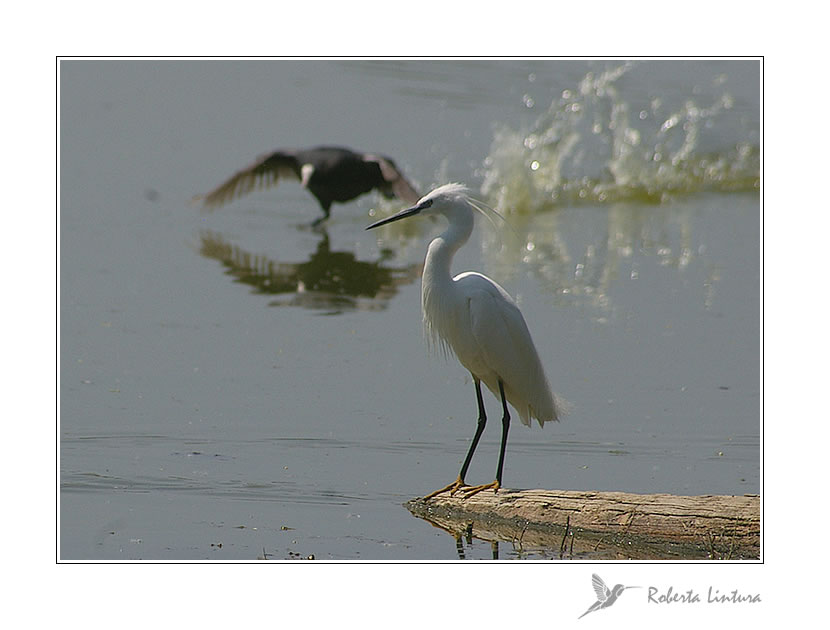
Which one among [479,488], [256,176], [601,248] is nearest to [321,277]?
[256,176]

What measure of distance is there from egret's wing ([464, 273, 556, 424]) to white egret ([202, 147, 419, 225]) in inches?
206

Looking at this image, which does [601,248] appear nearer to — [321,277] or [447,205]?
[321,277]

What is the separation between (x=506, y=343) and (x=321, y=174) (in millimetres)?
5736

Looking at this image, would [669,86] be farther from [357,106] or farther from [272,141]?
[272,141]

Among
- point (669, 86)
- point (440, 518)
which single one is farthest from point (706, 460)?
point (669, 86)

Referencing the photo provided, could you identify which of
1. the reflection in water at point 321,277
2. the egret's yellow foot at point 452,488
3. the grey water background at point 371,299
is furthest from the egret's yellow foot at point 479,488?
the reflection in water at point 321,277

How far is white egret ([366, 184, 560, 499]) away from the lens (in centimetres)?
477

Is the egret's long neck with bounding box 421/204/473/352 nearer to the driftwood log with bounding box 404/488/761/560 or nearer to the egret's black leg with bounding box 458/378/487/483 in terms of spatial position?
the egret's black leg with bounding box 458/378/487/483

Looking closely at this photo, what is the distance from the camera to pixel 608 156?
1341 cm

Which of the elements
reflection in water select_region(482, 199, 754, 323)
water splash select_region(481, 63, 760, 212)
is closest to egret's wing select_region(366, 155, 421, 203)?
reflection in water select_region(482, 199, 754, 323)

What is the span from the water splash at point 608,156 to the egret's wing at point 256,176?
2457 millimetres

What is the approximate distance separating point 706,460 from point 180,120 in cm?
1009

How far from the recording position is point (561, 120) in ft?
44.7
